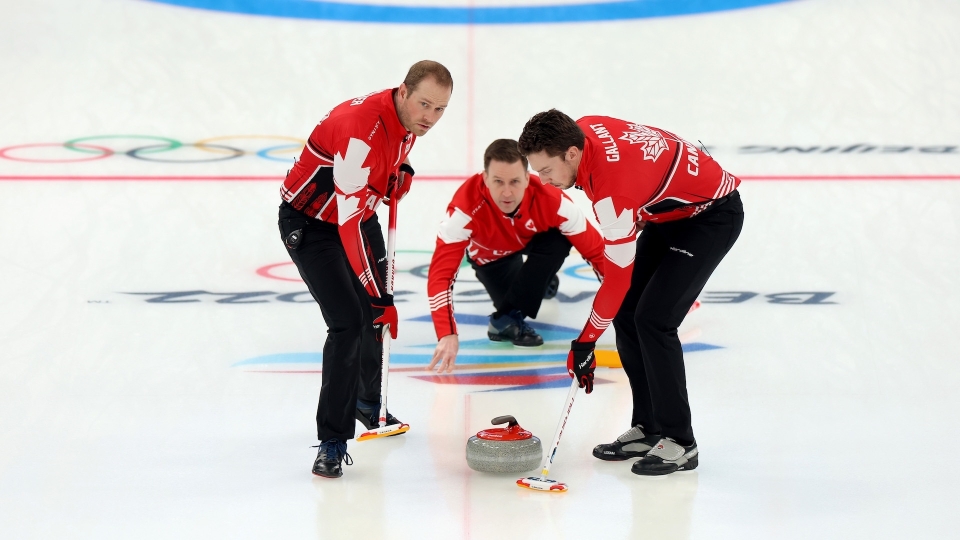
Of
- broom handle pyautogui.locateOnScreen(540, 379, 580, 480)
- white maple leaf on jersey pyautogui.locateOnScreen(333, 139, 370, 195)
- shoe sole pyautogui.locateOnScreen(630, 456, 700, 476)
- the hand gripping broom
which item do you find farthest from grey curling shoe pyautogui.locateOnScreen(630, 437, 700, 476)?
white maple leaf on jersey pyautogui.locateOnScreen(333, 139, 370, 195)

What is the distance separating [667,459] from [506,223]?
6.00ft

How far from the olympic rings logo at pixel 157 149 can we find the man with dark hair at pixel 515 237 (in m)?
3.28

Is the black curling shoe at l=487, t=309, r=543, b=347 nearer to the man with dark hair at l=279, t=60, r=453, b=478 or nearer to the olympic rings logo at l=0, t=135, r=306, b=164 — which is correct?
the man with dark hair at l=279, t=60, r=453, b=478

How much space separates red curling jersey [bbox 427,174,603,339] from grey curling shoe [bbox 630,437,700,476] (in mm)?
1381

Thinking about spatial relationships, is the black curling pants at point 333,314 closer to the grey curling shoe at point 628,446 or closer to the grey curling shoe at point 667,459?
the grey curling shoe at point 628,446

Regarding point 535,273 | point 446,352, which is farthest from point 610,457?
point 535,273

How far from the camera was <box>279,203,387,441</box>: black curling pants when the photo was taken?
341 cm

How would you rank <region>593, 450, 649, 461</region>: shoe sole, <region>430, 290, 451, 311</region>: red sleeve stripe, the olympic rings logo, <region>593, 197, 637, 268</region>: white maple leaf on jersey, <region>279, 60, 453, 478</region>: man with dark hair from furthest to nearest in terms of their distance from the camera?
the olympic rings logo < <region>430, 290, 451, 311</region>: red sleeve stripe < <region>593, 450, 649, 461</region>: shoe sole < <region>279, 60, 453, 478</region>: man with dark hair < <region>593, 197, 637, 268</region>: white maple leaf on jersey

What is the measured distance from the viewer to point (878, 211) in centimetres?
699

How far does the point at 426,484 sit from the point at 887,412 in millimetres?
1855

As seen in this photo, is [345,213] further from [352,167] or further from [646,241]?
[646,241]

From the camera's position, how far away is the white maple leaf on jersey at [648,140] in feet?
10.7

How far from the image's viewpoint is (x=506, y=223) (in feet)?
16.3

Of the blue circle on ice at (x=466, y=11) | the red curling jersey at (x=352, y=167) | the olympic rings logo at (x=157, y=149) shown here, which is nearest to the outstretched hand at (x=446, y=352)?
the red curling jersey at (x=352, y=167)
